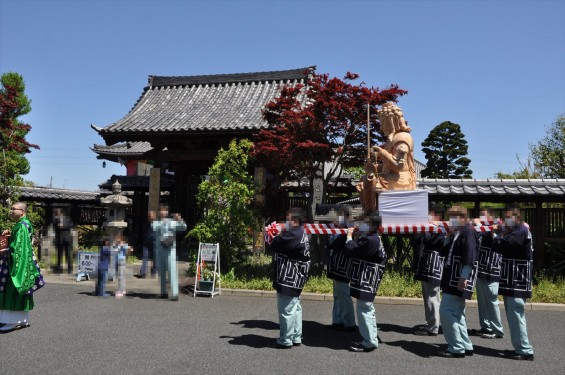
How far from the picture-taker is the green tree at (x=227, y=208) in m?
10.9

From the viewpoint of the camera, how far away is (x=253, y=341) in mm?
6473

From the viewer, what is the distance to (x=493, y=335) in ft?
22.9

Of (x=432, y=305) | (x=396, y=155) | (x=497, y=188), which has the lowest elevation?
(x=432, y=305)

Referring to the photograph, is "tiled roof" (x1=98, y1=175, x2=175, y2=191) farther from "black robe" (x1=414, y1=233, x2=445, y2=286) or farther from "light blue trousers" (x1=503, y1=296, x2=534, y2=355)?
"light blue trousers" (x1=503, y1=296, x2=534, y2=355)

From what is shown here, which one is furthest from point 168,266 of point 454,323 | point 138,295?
point 454,323

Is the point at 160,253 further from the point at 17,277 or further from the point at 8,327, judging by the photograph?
the point at 8,327

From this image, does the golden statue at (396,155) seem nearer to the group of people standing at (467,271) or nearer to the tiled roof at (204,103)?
the group of people standing at (467,271)

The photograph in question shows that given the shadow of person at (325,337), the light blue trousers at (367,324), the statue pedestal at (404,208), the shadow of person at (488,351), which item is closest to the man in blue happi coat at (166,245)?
the shadow of person at (325,337)

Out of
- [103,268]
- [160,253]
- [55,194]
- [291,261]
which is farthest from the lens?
[55,194]

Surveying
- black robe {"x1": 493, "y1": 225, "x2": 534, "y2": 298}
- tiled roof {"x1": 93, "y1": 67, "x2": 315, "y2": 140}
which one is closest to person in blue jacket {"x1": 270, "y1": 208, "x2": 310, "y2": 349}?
black robe {"x1": 493, "y1": 225, "x2": 534, "y2": 298}

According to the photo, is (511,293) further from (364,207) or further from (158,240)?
(158,240)

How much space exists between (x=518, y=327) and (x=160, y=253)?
20.8ft

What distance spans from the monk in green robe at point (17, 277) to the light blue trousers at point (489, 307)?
21.6 feet

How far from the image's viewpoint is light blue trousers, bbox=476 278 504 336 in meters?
6.98
